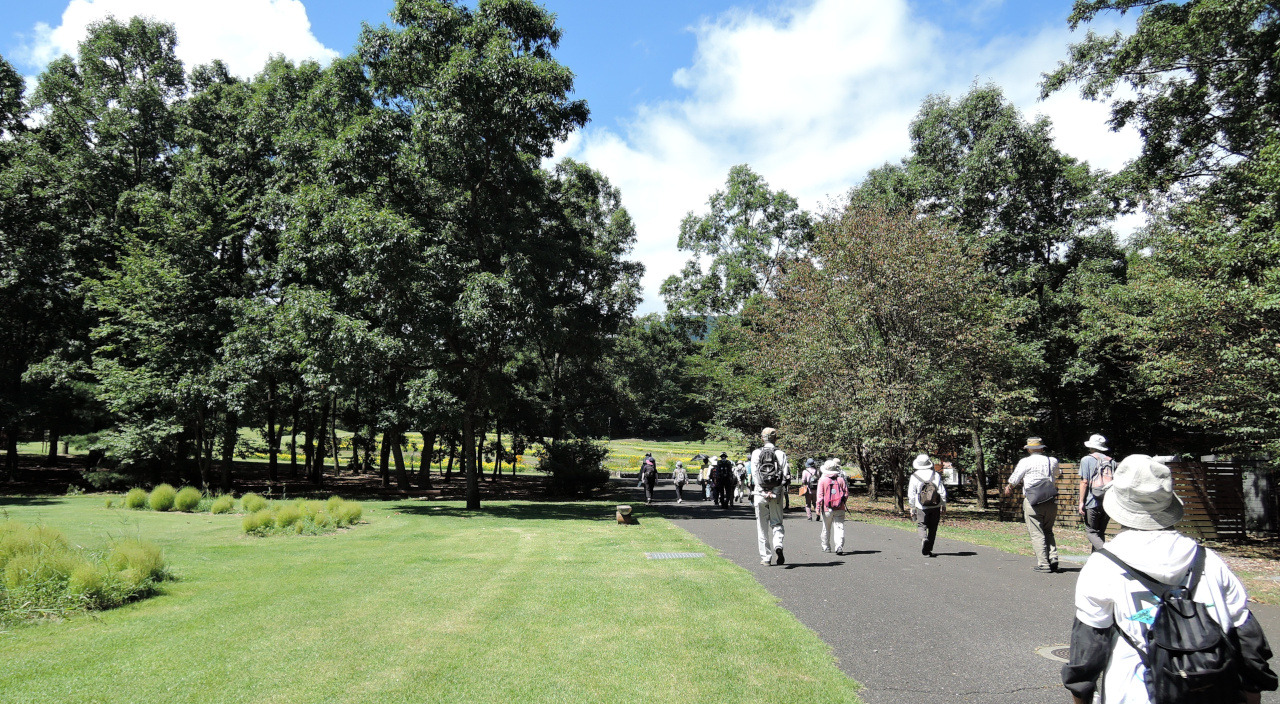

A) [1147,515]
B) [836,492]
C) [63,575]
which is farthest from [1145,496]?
[63,575]

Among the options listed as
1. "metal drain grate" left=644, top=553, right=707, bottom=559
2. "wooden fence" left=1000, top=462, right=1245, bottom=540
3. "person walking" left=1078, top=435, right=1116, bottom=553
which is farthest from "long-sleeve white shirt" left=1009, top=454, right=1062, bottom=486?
"wooden fence" left=1000, top=462, right=1245, bottom=540

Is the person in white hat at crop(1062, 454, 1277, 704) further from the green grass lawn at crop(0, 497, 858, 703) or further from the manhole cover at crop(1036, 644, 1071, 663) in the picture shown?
the manhole cover at crop(1036, 644, 1071, 663)

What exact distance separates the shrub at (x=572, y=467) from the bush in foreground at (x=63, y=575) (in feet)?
70.6

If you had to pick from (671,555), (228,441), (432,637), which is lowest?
(671,555)

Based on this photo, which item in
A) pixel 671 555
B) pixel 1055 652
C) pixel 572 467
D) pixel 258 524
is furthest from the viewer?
pixel 572 467

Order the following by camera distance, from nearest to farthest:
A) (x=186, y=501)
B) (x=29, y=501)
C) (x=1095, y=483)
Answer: (x=1095, y=483), (x=186, y=501), (x=29, y=501)

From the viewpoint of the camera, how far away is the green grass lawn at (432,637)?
186 inches

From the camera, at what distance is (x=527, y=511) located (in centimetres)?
2128

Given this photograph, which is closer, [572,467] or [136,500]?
[136,500]

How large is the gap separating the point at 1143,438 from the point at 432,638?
1369 inches

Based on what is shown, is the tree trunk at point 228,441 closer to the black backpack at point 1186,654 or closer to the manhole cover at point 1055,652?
the manhole cover at point 1055,652

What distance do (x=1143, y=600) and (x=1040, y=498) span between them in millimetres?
Result: 7642

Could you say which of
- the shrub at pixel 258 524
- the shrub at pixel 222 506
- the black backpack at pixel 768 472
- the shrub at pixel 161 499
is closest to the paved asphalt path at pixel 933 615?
the black backpack at pixel 768 472

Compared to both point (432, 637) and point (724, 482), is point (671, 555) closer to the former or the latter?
point (432, 637)
